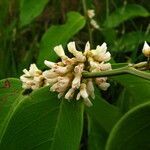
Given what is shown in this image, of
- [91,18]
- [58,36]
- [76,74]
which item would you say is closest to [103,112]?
[76,74]

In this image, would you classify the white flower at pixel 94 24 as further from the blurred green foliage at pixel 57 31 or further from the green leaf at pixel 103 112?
the green leaf at pixel 103 112

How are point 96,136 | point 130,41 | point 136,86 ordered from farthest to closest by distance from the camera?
1. point 130,41
2. point 96,136
3. point 136,86

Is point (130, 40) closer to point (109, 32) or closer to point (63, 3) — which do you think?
point (109, 32)

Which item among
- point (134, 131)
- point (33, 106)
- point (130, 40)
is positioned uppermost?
point (130, 40)

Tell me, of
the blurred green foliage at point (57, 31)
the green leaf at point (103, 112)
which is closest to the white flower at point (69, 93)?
the green leaf at point (103, 112)

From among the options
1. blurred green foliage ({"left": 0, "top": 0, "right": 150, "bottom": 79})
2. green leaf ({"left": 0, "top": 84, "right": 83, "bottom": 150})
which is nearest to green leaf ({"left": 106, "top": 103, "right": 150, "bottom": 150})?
green leaf ({"left": 0, "top": 84, "right": 83, "bottom": 150})

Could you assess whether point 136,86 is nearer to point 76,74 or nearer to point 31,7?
point 76,74

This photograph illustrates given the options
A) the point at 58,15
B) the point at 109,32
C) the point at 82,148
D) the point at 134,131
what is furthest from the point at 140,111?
the point at 58,15
